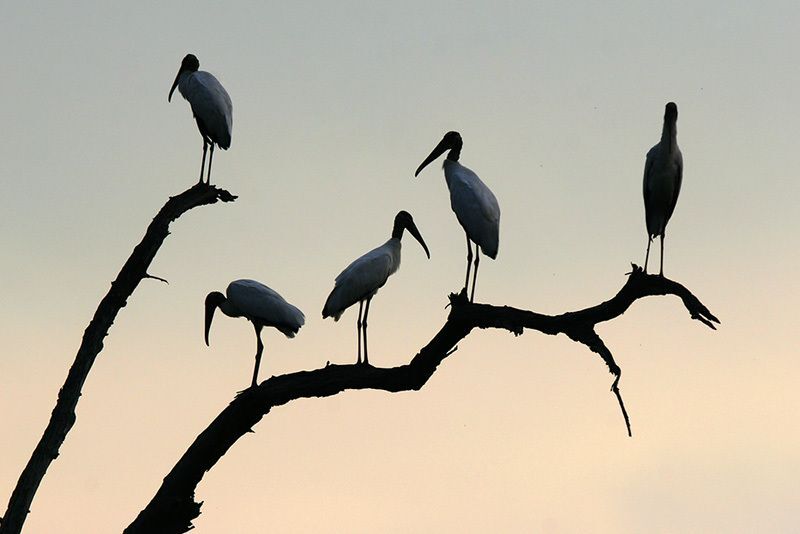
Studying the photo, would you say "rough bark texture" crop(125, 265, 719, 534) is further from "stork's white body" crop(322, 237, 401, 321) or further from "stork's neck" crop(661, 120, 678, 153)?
"stork's neck" crop(661, 120, 678, 153)

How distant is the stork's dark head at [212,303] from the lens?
1552 centimetres

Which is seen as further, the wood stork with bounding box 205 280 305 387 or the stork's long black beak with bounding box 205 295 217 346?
the stork's long black beak with bounding box 205 295 217 346

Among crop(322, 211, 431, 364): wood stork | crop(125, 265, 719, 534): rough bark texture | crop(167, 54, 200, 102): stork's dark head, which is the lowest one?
crop(125, 265, 719, 534): rough bark texture

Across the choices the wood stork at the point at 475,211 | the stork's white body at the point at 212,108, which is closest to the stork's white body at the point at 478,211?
the wood stork at the point at 475,211

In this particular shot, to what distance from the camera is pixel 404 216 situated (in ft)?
49.0

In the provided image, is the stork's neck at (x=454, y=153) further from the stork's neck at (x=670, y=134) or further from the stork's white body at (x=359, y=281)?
the stork's neck at (x=670, y=134)

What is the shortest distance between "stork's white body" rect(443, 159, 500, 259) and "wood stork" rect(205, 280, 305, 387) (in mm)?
2025

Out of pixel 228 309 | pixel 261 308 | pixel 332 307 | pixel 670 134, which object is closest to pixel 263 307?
pixel 261 308

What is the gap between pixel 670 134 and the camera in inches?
532

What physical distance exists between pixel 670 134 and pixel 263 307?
4401 mm

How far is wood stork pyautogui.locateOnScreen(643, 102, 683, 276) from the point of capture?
44.4ft

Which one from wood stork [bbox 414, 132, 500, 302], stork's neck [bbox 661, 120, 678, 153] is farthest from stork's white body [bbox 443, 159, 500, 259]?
stork's neck [bbox 661, 120, 678, 153]

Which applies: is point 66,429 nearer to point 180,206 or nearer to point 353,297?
point 180,206

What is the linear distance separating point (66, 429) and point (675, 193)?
630 cm
